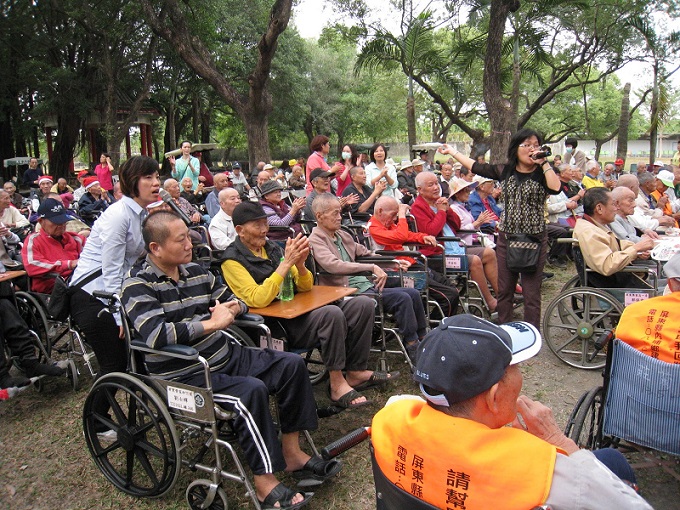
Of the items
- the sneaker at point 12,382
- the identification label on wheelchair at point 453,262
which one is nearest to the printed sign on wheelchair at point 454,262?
the identification label on wheelchair at point 453,262

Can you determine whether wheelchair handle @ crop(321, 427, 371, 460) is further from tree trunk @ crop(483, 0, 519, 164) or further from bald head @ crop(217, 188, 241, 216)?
tree trunk @ crop(483, 0, 519, 164)

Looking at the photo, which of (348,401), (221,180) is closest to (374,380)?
(348,401)

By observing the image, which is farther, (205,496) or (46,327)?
(46,327)

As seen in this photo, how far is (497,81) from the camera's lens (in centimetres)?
1027

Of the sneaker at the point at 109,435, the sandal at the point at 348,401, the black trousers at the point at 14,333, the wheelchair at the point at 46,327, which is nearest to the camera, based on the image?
the sneaker at the point at 109,435

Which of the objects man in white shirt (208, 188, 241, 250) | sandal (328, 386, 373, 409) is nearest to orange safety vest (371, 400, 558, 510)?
sandal (328, 386, 373, 409)

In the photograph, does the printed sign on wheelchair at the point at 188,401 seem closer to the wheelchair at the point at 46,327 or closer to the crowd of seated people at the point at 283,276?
the crowd of seated people at the point at 283,276

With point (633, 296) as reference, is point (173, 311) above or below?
above

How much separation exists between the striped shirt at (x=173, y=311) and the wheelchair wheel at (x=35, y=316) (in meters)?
1.93

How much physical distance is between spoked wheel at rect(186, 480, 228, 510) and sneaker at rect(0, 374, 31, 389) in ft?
6.58

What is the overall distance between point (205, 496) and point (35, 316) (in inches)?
112

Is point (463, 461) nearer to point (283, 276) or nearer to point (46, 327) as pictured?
point (283, 276)

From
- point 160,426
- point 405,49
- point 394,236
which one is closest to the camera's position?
point 160,426

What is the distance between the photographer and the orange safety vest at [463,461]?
1238 millimetres
